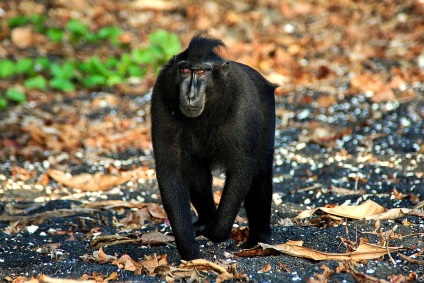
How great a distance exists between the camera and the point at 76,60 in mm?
12195

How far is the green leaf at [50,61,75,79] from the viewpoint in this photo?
11.6 m

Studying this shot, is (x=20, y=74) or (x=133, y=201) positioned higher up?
(x=20, y=74)

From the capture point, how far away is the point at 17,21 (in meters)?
13.0

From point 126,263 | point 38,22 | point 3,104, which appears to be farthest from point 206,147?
point 38,22

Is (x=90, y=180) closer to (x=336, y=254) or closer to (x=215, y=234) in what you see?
(x=215, y=234)

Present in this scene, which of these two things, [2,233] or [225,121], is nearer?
[225,121]

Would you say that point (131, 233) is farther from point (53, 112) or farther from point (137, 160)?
point (53, 112)

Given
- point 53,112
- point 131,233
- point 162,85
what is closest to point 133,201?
point 131,233

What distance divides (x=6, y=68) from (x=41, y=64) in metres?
0.57

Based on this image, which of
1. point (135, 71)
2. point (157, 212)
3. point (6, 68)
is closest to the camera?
point (157, 212)

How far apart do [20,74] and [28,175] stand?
443cm

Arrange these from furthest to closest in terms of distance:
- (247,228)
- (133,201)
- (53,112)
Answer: (53,112) < (133,201) < (247,228)

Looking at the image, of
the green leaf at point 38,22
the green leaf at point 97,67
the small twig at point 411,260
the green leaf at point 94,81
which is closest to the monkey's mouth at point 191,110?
the small twig at point 411,260

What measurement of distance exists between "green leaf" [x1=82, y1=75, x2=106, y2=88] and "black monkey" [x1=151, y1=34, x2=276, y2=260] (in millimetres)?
6773
